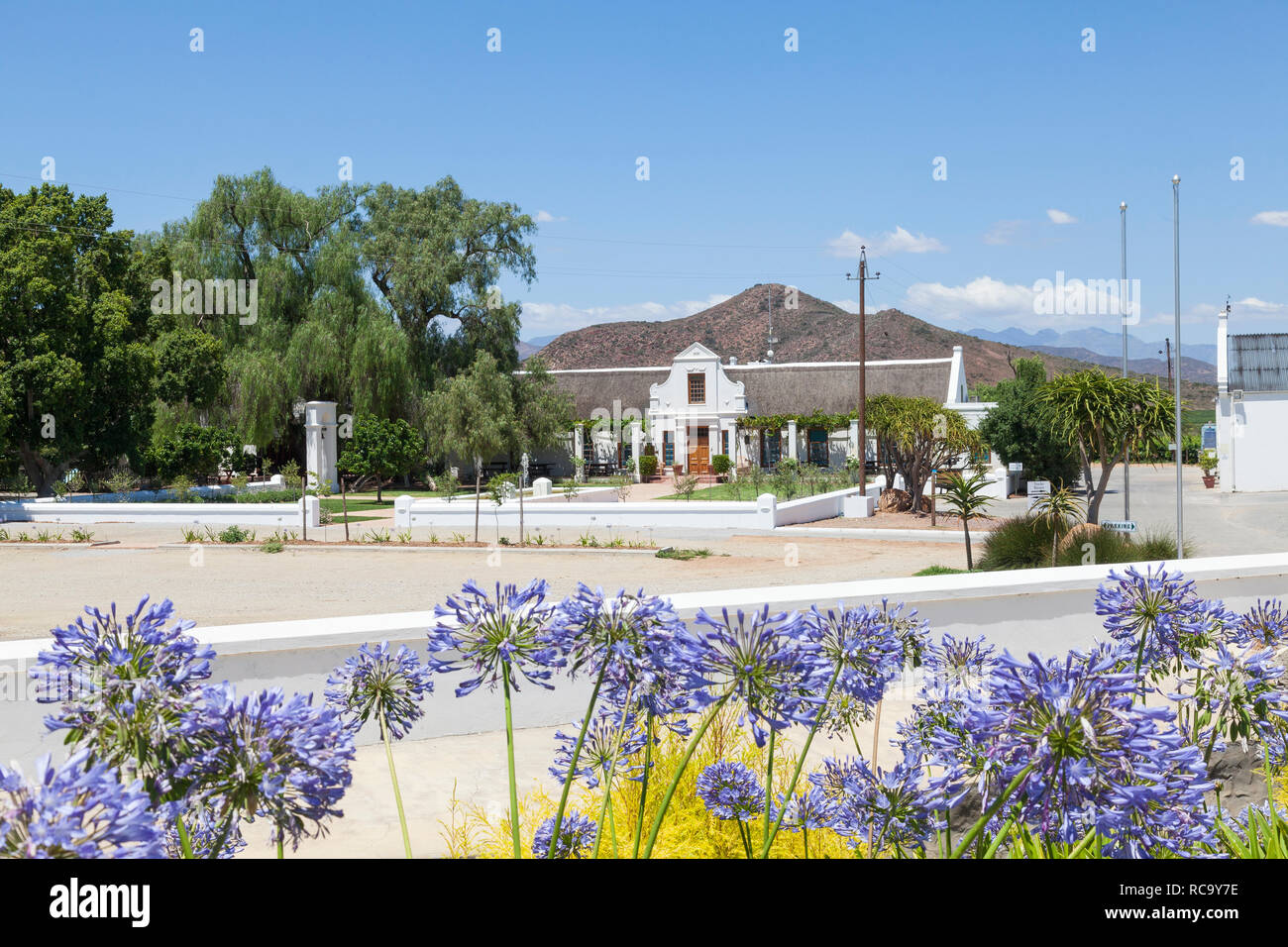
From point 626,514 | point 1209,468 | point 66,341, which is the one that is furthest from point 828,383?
point 66,341

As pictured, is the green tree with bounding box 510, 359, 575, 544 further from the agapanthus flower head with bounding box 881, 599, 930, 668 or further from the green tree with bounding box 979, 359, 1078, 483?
the agapanthus flower head with bounding box 881, 599, 930, 668

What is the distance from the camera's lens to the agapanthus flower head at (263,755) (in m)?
1.31

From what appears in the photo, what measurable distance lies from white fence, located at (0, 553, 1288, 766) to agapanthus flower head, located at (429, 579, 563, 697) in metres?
1.90

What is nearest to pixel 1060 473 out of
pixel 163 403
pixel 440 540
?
pixel 440 540

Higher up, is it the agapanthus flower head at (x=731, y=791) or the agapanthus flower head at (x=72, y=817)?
the agapanthus flower head at (x=72, y=817)

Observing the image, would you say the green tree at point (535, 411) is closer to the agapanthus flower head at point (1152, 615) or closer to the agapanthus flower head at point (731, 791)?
the agapanthus flower head at point (731, 791)

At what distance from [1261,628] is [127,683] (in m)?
2.39

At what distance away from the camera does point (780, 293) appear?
159 meters

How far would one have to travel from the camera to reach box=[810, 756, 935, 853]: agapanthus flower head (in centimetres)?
194

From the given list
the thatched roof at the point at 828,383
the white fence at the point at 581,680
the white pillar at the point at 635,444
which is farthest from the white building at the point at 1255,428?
the white fence at the point at 581,680

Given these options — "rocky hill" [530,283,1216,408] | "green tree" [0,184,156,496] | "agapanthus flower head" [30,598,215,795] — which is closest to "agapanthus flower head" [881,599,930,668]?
"agapanthus flower head" [30,598,215,795]

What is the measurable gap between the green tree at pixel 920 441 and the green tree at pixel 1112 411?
11.0 metres

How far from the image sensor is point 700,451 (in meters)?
47.8
